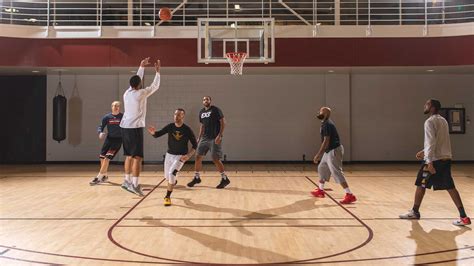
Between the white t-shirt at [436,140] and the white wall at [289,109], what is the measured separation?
35.0 feet

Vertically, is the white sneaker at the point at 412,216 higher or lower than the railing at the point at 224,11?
lower

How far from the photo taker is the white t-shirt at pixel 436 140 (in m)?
6.57

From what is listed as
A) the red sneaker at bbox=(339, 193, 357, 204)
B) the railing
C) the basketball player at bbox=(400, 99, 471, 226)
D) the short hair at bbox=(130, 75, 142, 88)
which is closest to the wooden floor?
the red sneaker at bbox=(339, 193, 357, 204)

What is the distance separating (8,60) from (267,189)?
29.9 ft

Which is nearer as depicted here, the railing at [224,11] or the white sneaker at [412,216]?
the white sneaker at [412,216]

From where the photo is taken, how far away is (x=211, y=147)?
10.4m

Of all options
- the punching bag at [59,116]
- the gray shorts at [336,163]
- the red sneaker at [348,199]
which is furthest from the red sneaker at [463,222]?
the punching bag at [59,116]

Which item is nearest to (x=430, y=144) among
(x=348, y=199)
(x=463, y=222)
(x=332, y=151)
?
(x=463, y=222)

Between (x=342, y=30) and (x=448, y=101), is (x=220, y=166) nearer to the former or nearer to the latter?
(x=342, y=30)

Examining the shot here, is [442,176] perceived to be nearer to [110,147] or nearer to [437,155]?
[437,155]

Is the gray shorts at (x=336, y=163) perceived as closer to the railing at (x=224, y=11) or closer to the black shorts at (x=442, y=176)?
the black shorts at (x=442, y=176)

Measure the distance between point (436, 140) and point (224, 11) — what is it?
11.7 m

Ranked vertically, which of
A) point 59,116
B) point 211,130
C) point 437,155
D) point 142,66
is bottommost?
point 437,155

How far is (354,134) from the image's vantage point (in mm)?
17453
